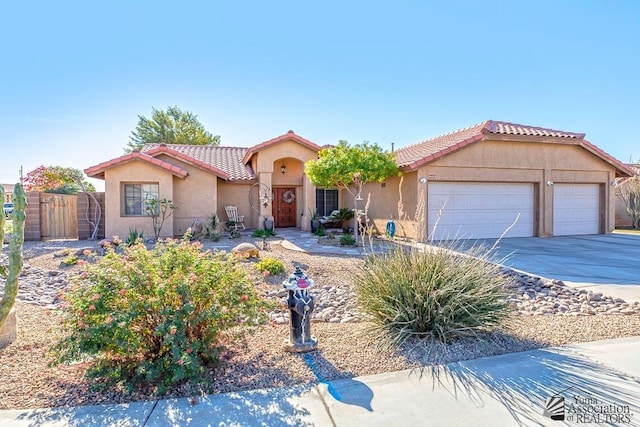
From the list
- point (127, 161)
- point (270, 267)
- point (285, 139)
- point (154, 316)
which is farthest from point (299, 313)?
point (285, 139)

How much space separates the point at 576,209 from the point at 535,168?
3534 millimetres

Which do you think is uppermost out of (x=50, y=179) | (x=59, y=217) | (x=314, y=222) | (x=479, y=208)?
(x=50, y=179)

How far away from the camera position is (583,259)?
1114 centimetres

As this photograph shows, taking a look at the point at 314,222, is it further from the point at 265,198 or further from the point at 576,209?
the point at 576,209

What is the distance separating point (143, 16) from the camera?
1031cm

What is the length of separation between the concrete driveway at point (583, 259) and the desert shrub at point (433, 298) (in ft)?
10.4

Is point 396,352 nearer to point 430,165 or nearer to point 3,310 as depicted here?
point 3,310

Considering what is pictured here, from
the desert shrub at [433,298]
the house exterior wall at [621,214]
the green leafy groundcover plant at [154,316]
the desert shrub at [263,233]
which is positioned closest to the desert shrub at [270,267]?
the desert shrub at [433,298]

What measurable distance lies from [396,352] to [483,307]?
50.4 inches

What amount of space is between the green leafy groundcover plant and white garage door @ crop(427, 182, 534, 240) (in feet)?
41.0

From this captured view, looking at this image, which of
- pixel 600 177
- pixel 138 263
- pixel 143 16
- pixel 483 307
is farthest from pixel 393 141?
pixel 138 263

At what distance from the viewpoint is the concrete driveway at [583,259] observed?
324 inches

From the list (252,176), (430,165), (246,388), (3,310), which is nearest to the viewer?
(246,388)

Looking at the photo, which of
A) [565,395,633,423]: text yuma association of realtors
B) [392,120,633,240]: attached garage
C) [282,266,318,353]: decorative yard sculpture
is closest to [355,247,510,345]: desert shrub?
[282,266,318,353]: decorative yard sculpture
